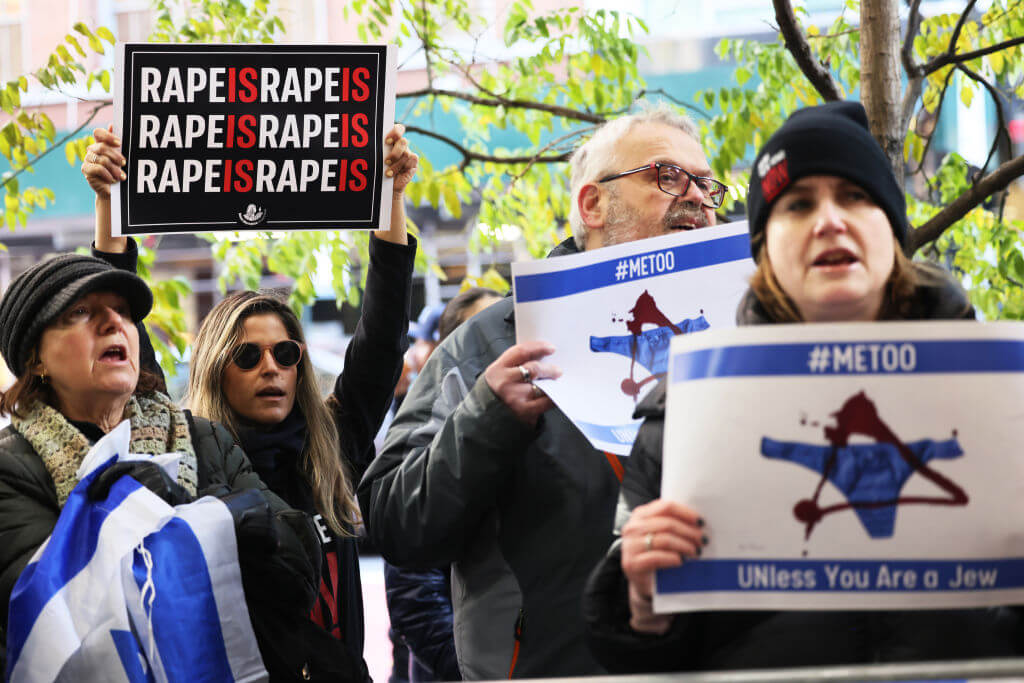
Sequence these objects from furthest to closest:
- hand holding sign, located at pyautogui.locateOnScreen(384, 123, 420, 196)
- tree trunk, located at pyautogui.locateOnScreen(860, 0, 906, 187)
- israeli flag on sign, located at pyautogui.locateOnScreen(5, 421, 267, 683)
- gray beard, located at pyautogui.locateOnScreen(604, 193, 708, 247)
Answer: tree trunk, located at pyautogui.locateOnScreen(860, 0, 906, 187), hand holding sign, located at pyautogui.locateOnScreen(384, 123, 420, 196), gray beard, located at pyautogui.locateOnScreen(604, 193, 708, 247), israeli flag on sign, located at pyautogui.locateOnScreen(5, 421, 267, 683)

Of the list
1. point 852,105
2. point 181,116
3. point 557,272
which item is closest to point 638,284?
point 557,272

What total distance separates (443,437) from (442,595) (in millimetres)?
1718

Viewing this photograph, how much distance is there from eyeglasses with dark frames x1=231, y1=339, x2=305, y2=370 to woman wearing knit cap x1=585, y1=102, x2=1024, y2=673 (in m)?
1.86

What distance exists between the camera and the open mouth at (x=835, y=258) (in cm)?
175

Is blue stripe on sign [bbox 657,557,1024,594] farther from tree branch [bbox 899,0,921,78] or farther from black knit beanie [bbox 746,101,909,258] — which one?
tree branch [bbox 899,0,921,78]

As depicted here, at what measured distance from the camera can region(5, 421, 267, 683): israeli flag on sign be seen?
2.27 meters

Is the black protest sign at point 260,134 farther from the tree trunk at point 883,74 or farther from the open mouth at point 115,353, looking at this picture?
the tree trunk at point 883,74

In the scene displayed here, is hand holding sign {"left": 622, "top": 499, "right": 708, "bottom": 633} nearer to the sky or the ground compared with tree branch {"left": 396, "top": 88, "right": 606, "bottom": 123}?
nearer to the ground

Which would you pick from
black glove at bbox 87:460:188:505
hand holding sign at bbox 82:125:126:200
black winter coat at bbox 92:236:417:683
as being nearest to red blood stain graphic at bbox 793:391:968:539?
black glove at bbox 87:460:188:505

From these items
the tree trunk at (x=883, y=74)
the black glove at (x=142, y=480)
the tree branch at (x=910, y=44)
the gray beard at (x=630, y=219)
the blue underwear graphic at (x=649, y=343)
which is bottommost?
the black glove at (x=142, y=480)

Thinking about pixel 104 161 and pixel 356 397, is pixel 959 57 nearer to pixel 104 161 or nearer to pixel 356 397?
pixel 356 397

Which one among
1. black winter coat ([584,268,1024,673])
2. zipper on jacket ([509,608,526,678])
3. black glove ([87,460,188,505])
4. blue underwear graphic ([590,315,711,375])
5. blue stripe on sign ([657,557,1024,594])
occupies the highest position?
blue underwear graphic ([590,315,711,375])

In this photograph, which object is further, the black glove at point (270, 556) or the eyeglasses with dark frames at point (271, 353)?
the eyeglasses with dark frames at point (271, 353)

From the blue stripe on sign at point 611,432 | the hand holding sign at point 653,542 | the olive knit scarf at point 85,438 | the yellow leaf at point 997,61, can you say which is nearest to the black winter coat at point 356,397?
the olive knit scarf at point 85,438
